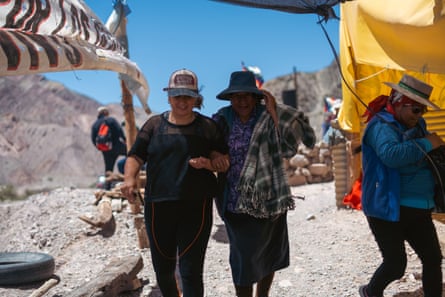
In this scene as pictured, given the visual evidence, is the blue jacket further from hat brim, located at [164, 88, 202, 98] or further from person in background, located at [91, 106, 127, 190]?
person in background, located at [91, 106, 127, 190]

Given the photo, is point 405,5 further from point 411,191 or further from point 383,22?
point 411,191

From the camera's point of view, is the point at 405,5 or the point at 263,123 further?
the point at 405,5

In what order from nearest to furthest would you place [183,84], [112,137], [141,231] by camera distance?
1. [183,84]
2. [141,231]
3. [112,137]

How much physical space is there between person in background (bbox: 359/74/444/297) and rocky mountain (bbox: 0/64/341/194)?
25.6 m

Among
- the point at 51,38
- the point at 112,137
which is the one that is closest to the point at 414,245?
the point at 51,38

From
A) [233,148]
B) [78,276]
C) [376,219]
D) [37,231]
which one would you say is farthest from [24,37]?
[37,231]

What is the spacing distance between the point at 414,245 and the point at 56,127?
128ft

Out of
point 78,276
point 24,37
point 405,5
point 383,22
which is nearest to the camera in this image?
point 24,37

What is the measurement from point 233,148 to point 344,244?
2991mm

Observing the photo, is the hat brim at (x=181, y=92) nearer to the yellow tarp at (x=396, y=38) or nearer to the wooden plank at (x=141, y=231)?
the yellow tarp at (x=396, y=38)

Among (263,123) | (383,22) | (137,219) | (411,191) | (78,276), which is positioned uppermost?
(383,22)

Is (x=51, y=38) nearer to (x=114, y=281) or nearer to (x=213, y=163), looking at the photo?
(x=213, y=163)

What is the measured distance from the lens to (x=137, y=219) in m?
5.63

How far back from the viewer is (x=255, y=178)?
9.59ft
